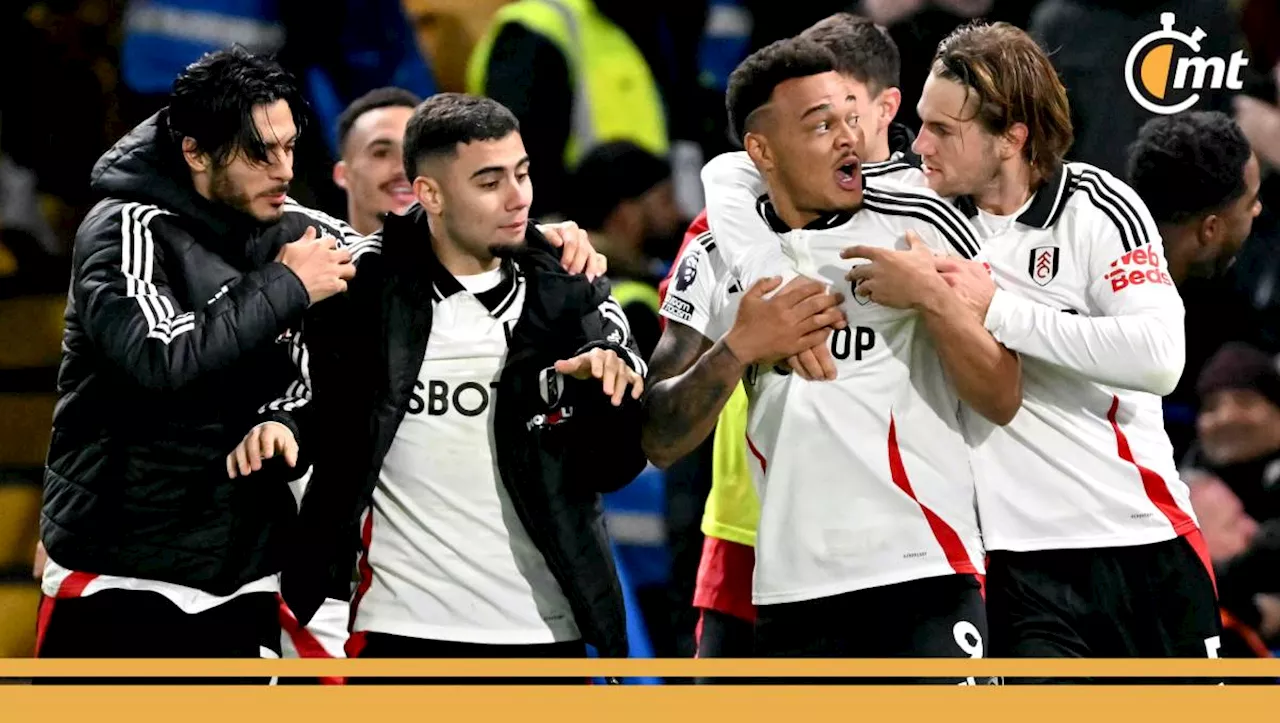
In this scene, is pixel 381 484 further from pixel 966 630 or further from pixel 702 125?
pixel 702 125

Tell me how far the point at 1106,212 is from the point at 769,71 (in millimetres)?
781

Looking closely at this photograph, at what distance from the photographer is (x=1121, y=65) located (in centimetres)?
544

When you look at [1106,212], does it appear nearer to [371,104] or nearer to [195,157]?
[195,157]

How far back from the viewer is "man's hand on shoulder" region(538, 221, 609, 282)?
4328 millimetres

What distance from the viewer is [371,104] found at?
231 inches

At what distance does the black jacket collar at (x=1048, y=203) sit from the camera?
4.24m

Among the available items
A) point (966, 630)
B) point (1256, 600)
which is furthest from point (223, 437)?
point (1256, 600)

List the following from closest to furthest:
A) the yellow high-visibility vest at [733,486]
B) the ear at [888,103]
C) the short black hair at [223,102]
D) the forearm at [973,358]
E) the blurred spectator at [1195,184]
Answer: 1. the forearm at [973,358]
2. the short black hair at [223,102]
3. the yellow high-visibility vest at [733,486]
4. the blurred spectator at [1195,184]
5. the ear at [888,103]

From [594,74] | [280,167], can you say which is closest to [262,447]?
[280,167]

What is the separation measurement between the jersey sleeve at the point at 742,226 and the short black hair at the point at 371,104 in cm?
166

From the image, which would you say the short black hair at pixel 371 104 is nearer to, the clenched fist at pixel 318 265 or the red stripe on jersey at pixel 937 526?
the clenched fist at pixel 318 265

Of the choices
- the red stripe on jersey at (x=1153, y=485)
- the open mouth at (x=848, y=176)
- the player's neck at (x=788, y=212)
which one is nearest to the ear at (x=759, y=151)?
the player's neck at (x=788, y=212)

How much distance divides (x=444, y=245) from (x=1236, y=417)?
10.2 feet

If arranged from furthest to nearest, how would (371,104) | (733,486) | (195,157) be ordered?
1. (371,104)
2. (733,486)
3. (195,157)
